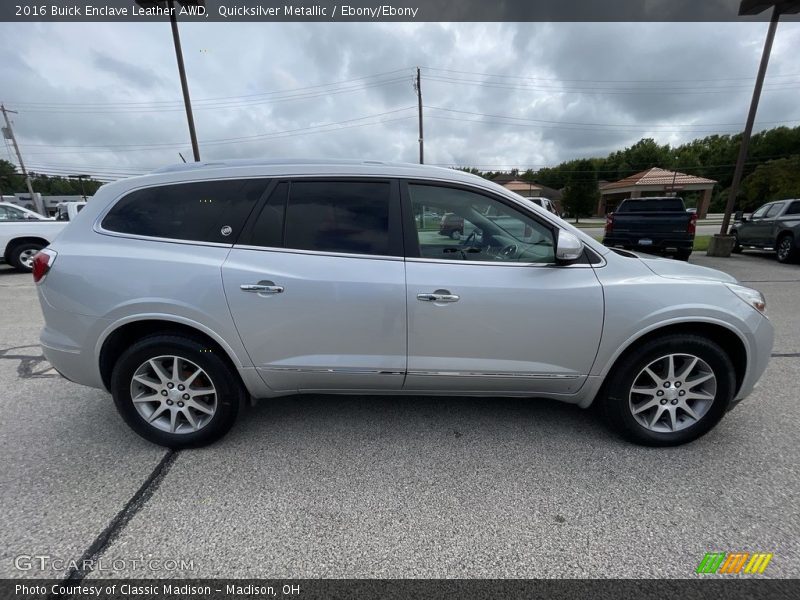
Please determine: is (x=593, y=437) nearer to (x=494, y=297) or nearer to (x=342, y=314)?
(x=494, y=297)

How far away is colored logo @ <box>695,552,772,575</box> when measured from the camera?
5.51ft

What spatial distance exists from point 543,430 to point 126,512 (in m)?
2.57

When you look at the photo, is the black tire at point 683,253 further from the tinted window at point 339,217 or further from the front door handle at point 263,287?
the front door handle at point 263,287

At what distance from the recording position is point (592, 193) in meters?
51.7

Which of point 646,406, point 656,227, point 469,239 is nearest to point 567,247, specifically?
point 469,239

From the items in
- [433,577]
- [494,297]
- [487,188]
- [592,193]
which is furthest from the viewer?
[592,193]

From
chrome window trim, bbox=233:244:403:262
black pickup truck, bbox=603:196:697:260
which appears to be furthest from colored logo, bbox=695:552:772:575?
black pickup truck, bbox=603:196:697:260

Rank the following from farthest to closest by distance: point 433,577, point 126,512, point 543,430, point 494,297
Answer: point 543,430 → point 494,297 → point 126,512 → point 433,577

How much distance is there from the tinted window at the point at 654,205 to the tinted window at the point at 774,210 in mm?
3464

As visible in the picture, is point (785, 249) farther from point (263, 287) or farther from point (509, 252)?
point (263, 287)

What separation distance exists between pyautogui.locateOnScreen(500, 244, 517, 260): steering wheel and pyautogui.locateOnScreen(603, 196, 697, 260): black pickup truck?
834 centimetres

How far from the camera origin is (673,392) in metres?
2.46

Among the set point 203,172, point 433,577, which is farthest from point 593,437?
point 203,172

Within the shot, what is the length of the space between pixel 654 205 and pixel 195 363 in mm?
11656
